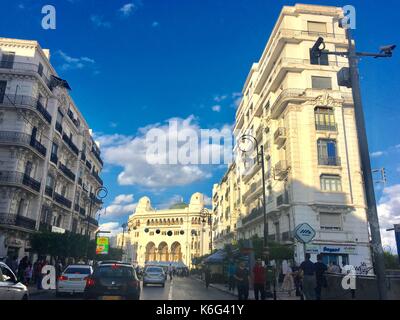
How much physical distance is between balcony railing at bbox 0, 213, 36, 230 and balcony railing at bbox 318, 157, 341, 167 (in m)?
26.2

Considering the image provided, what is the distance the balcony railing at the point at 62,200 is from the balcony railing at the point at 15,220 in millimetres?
6698

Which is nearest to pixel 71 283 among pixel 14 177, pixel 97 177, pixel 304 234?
pixel 304 234

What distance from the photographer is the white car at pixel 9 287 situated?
30.1 feet

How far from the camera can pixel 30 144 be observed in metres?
32.5

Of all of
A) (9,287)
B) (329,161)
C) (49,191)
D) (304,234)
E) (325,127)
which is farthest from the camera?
(49,191)

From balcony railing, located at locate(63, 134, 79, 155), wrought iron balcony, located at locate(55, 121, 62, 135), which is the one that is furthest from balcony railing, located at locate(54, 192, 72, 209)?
wrought iron balcony, located at locate(55, 121, 62, 135)

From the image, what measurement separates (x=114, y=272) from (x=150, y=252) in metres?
98.8

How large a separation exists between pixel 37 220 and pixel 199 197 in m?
76.4

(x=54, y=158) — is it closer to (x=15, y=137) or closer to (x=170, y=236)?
(x=15, y=137)

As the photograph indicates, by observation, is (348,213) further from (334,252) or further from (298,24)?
(298,24)

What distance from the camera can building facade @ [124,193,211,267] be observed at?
101 m

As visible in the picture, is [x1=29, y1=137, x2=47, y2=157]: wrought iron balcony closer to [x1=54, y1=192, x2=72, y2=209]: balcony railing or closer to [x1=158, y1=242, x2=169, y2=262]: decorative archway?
[x1=54, y1=192, x2=72, y2=209]: balcony railing

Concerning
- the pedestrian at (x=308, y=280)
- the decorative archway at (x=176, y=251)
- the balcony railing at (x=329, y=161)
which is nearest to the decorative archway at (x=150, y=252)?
the decorative archway at (x=176, y=251)

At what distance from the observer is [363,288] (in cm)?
1342
